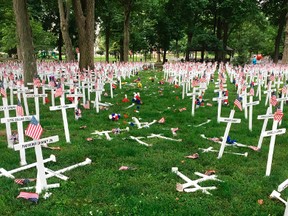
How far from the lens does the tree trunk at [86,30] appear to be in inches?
591

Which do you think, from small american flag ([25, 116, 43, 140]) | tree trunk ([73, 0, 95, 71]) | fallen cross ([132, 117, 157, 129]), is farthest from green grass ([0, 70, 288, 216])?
tree trunk ([73, 0, 95, 71])

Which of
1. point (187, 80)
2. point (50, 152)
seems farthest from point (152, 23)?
point (50, 152)

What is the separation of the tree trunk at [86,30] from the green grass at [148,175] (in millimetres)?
7478

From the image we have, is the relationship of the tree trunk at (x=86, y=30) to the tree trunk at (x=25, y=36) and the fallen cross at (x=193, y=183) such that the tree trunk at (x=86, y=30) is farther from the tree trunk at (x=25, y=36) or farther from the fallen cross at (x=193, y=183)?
the fallen cross at (x=193, y=183)

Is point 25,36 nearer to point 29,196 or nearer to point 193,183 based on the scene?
point 29,196

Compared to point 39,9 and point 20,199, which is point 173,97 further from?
point 39,9

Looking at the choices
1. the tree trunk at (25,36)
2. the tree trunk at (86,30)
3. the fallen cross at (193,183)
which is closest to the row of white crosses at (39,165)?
the fallen cross at (193,183)

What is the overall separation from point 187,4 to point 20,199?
28475 millimetres

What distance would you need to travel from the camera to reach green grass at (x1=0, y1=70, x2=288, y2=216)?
4250 millimetres

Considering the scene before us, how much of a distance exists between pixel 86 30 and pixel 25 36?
172 inches

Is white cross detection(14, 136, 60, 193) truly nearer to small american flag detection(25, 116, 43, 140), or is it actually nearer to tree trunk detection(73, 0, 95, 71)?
small american flag detection(25, 116, 43, 140)

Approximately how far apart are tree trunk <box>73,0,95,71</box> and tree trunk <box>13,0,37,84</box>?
3799mm

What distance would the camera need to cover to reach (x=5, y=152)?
6270 millimetres

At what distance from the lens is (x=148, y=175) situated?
5.27m
